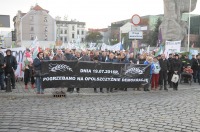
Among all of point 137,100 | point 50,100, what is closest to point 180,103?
point 137,100

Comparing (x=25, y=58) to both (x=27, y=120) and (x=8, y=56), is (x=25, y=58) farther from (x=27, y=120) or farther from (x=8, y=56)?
(x=27, y=120)

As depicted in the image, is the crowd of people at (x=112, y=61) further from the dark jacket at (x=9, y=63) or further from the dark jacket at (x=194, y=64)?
the dark jacket at (x=194, y=64)

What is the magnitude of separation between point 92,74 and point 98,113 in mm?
4070

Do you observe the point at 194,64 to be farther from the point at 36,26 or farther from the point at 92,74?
the point at 36,26

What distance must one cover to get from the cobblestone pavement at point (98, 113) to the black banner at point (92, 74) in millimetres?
557

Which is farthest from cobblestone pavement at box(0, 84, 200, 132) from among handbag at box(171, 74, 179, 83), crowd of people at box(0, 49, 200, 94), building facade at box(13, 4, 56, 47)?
building facade at box(13, 4, 56, 47)

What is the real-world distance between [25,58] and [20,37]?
100624 millimetres

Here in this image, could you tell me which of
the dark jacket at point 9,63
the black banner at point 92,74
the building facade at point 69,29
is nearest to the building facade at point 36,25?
the building facade at point 69,29

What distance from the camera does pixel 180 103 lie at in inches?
409

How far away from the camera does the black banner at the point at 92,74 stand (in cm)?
1179

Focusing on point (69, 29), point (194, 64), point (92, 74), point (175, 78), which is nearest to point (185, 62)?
point (194, 64)

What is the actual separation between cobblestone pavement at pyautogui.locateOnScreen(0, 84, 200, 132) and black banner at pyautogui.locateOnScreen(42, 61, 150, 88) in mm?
557

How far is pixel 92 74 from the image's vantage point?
1238cm

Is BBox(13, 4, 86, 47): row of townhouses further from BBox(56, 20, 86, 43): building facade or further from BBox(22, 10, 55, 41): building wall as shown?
BBox(56, 20, 86, 43): building facade
